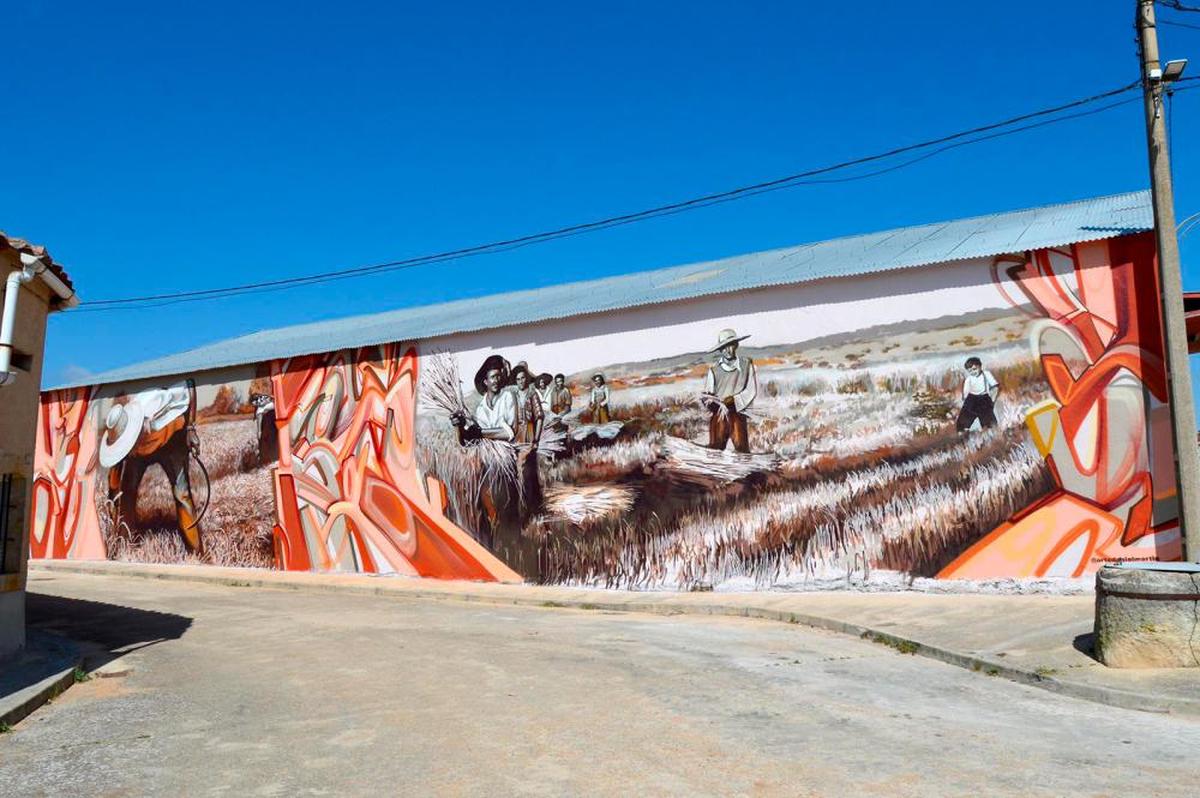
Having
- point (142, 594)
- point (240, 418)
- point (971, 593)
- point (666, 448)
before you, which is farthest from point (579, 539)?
point (240, 418)

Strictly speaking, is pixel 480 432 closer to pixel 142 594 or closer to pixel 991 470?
pixel 142 594

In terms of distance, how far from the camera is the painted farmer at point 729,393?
47.4 feet

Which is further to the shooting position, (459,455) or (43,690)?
(459,455)

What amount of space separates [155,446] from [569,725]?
18403 millimetres

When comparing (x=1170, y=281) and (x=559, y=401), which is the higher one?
(x=1170, y=281)

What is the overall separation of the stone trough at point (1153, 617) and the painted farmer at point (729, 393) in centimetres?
702

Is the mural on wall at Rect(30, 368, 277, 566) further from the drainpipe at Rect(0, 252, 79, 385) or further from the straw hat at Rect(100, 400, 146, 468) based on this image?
the drainpipe at Rect(0, 252, 79, 385)

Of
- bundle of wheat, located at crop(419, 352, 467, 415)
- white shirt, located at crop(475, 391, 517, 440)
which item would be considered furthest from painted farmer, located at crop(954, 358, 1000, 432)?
bundle of wheat, located at crop(419, 352, 467, 415)

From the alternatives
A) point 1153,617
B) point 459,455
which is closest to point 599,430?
point 459,455

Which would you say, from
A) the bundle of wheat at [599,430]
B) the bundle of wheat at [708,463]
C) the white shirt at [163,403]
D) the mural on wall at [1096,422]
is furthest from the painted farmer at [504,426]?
the white shirt at [163,403]

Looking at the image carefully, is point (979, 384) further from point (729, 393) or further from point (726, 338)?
point (726, 338)

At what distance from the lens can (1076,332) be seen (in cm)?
1218

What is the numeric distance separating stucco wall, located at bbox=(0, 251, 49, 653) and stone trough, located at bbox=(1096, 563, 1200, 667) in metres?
9.54

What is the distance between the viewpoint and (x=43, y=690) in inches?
289
